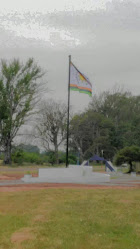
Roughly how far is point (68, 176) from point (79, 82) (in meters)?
7.06

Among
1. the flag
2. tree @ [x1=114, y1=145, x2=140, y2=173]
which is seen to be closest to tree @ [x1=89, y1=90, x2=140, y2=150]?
tree @ [x1=114, y1=145, x2=140, y2=173]

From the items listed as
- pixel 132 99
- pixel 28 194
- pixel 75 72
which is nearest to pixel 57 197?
pixel 28 194

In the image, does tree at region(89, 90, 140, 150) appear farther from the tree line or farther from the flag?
the flag

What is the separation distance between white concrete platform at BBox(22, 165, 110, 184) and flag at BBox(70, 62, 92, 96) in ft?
19.3

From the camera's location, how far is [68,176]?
19.8m

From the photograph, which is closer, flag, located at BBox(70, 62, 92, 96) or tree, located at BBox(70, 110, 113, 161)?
flag, located at BBox(70, 62, 92, 96)

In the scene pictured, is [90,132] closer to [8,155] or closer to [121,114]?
[121,114]

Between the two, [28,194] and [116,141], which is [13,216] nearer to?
[28,194]

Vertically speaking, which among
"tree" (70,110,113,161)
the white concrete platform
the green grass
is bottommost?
the green grass

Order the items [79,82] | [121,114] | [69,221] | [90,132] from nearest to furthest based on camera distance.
→ [69,221], [79,82], [90,132], [121,114]

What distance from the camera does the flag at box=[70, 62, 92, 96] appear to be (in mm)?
21859

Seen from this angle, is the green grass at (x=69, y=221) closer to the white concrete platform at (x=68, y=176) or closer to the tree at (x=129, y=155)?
the white concrete platform at (x=68, y=176)

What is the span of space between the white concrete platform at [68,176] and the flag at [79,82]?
5877 millimetres

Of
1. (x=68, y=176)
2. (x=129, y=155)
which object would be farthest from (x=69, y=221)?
(x=129, y=155)
